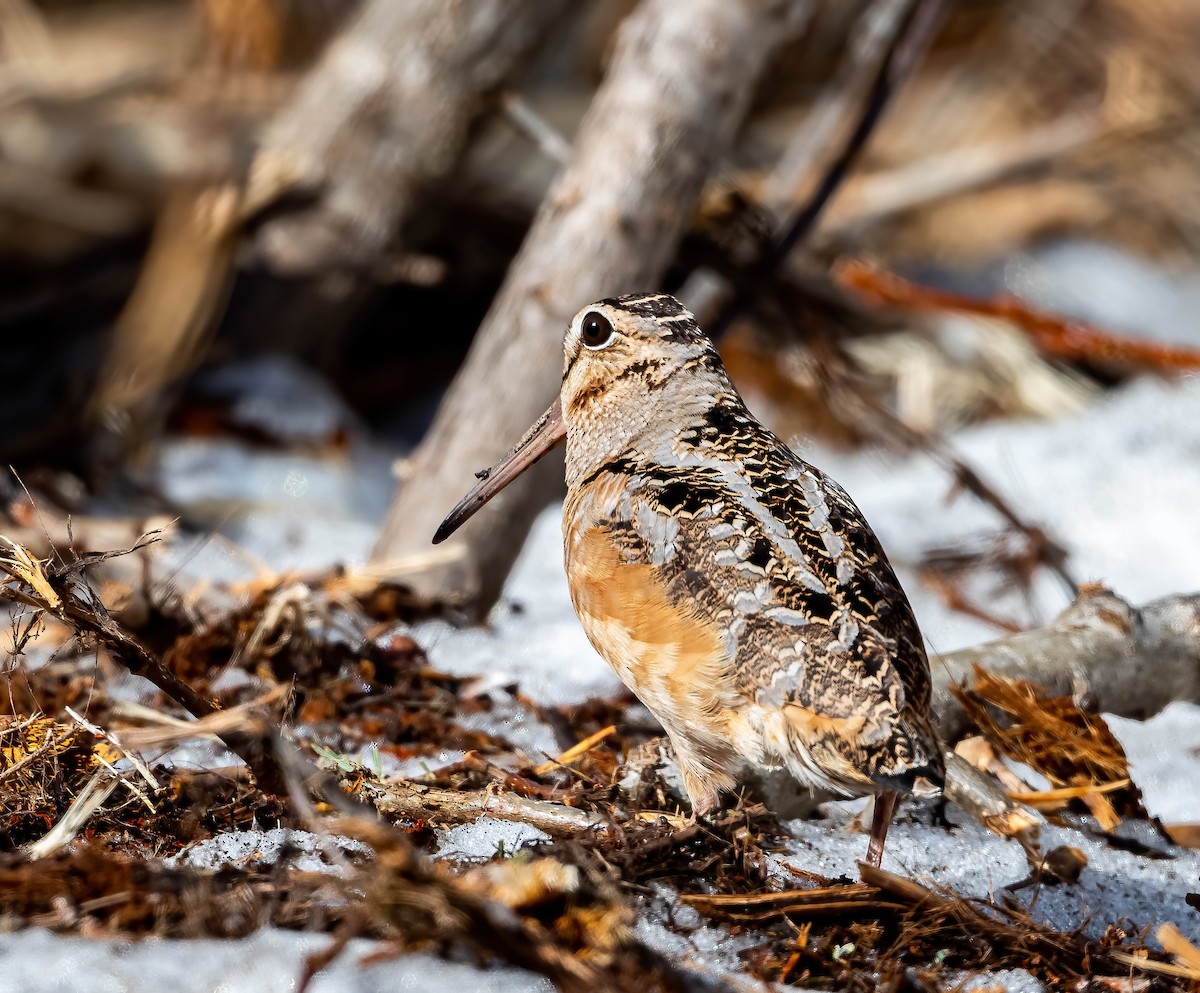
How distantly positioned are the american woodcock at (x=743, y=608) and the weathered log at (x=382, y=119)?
198 centimetres

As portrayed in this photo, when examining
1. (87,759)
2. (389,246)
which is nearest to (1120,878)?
(87,759)

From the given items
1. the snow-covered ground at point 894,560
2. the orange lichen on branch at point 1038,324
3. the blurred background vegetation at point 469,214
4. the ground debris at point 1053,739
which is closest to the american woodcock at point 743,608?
the snow-covered ground at point 894,560

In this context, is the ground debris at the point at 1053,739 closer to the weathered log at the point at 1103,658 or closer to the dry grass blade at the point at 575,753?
the weathered log at the point at 1103,658

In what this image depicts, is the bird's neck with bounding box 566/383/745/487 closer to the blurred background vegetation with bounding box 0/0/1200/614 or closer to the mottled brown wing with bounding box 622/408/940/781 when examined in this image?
the mottled brown wing with bounding box 622/408/940/781

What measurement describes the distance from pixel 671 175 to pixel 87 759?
184cm

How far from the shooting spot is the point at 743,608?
6.29ft

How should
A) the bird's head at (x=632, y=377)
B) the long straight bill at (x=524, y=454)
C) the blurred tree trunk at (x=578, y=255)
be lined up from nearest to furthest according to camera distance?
the bird's head at (x=632, y=377), the long straight bill at (x=524, y=454), the blurred tree trunk at (x=578, y=255)

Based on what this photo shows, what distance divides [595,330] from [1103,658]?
46.2 inches

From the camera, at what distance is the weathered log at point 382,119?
3930 millimetres

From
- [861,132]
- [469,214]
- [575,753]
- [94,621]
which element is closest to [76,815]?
[94,621]

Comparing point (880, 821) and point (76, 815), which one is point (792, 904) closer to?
point (880, 821)

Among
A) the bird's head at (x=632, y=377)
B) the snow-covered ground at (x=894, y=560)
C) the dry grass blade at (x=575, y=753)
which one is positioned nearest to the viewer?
the snow-covered ground at (x=894, y=560)

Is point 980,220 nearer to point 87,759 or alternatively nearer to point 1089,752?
point 1089,752

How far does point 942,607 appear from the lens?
3609mm
